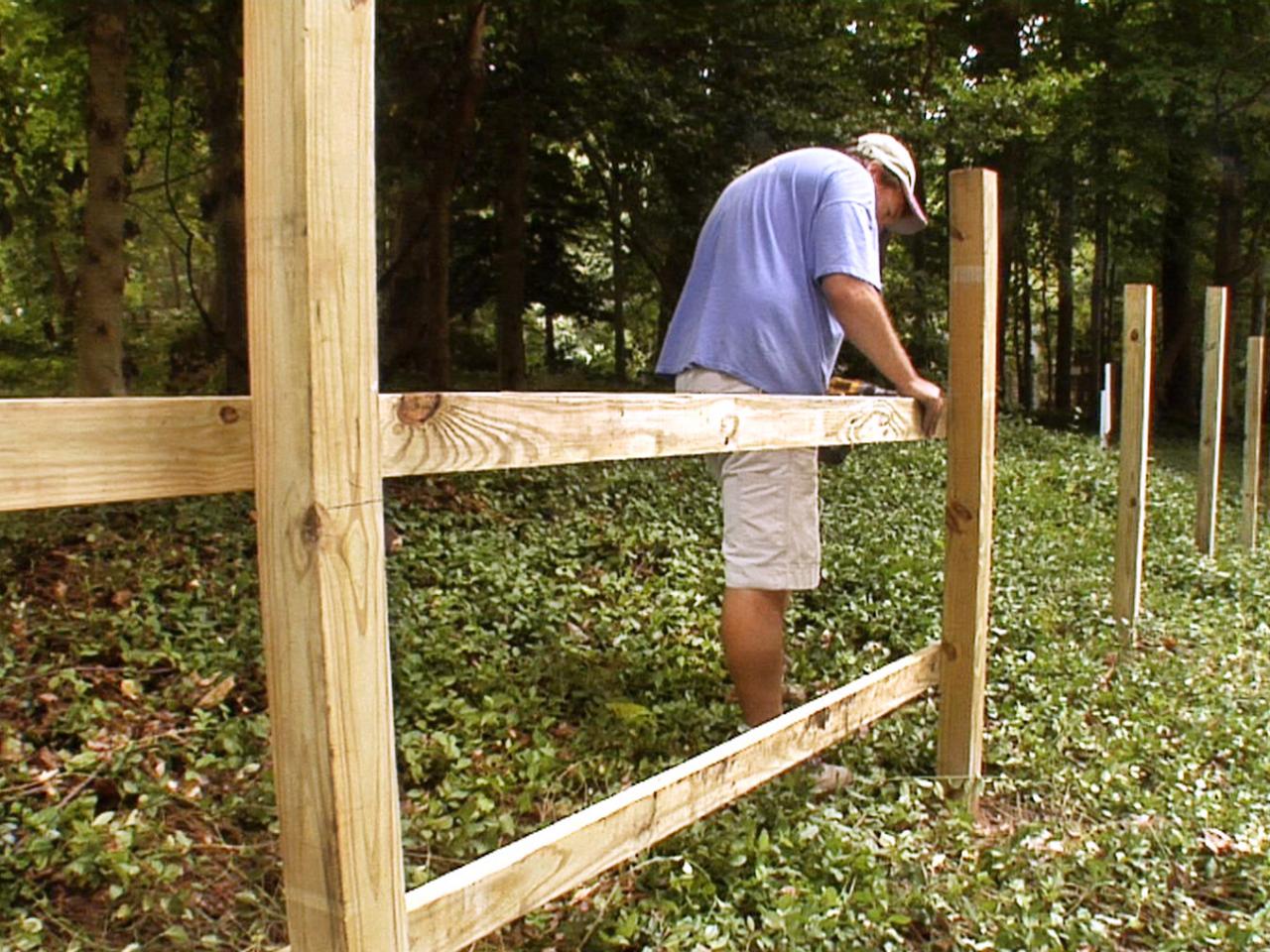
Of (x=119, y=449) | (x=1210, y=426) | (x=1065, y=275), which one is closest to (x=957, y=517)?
(x=119, y=449)

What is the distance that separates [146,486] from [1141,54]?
16233 millimetres

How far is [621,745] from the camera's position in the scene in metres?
3.36

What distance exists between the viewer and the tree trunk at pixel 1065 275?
17.4 meters

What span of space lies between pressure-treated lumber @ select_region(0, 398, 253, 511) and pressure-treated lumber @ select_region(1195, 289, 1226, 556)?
24.0ft

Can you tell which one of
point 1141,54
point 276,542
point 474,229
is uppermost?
point 1141,54

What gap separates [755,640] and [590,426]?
1.42 metres

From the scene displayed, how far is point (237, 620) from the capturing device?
159 inches

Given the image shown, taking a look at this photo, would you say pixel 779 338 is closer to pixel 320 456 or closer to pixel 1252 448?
pixel 320 456

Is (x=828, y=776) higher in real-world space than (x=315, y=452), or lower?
lower

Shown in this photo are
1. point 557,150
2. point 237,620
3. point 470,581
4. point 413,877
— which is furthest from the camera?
point 557,150

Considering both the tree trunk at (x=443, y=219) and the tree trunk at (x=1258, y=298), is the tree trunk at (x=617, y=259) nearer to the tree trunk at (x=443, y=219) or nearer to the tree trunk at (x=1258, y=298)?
the tree trunk at (x=443, y=219)

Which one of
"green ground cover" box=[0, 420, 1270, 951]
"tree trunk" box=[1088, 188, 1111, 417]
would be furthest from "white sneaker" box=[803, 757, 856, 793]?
"tree trunk" box=[1088, 188, 1111, 417]

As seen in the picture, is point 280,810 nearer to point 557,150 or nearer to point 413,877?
point 413,877

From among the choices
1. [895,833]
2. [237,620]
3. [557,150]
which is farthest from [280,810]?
[557,150]
